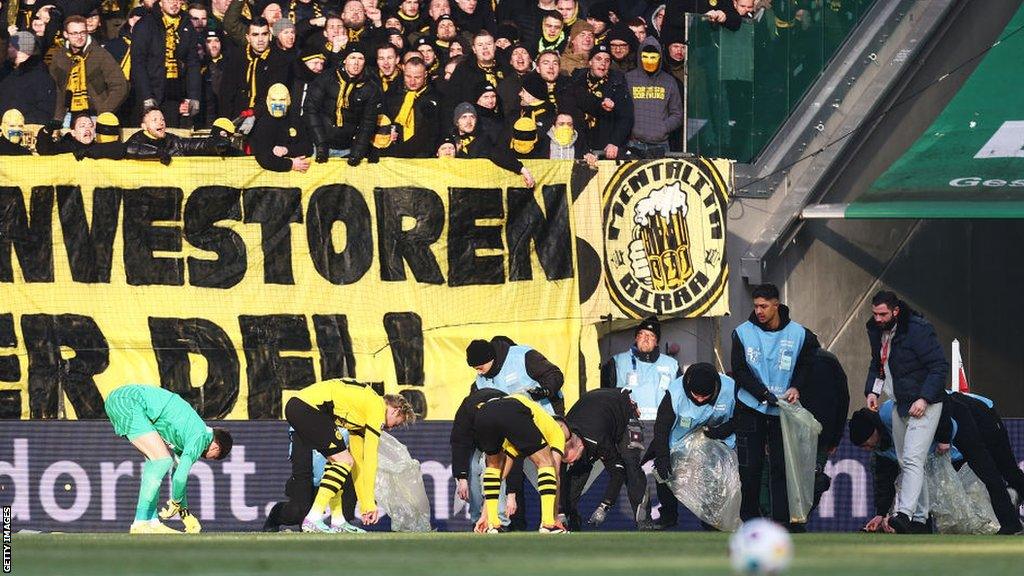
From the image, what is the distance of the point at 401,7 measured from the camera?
19.9 metres

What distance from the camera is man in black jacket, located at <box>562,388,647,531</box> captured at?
16.4m

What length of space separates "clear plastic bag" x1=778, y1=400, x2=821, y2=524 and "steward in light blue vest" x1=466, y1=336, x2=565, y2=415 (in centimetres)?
185

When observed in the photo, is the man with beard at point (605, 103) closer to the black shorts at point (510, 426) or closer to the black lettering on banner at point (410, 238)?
the black lettering on banner at point (410, 238)

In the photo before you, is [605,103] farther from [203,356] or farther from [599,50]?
[203,356]

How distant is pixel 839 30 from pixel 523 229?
154 inches

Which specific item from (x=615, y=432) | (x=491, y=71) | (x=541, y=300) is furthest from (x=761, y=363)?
(x=491, y=71)

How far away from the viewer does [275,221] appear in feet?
61.5

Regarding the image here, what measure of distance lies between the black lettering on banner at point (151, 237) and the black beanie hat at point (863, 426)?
6297mm

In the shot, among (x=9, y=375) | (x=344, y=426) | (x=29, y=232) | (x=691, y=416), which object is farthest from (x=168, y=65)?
(x=691, y=416)

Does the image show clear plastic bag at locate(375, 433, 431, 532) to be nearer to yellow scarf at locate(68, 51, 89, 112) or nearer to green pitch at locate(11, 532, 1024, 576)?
green pitch at locate(11, 532, 1024, 576)

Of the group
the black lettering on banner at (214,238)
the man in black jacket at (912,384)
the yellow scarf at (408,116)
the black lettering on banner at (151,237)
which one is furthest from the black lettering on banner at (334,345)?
the man in black jacket at (912,384)

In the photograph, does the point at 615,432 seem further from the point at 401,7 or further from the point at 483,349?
the point at 401,7

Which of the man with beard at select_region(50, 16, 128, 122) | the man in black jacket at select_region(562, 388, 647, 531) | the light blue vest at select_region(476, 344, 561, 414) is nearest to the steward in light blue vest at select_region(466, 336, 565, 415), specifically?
the light blue vest at select_region(476, 344, 561, 414)

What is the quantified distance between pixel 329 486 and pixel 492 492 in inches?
48.5
